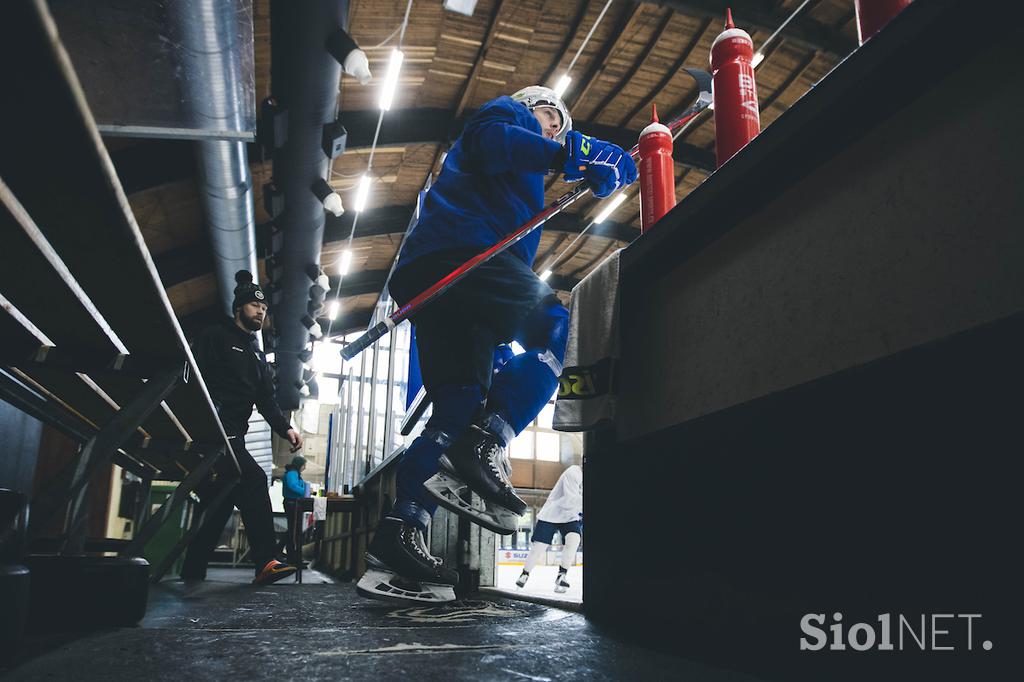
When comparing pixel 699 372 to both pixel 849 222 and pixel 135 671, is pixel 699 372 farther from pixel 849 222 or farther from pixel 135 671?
pixel 135 671

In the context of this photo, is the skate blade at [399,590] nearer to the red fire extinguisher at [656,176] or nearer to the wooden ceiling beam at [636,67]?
the red fire extinguisher at [656,176]

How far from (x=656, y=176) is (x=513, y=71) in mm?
6372

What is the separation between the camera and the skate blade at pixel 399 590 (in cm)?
186

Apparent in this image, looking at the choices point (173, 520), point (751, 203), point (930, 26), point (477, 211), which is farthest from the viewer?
point (173, 520)

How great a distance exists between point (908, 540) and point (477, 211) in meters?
1.67

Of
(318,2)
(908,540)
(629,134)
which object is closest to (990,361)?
(908,540)

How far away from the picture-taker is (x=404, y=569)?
6.06 feet

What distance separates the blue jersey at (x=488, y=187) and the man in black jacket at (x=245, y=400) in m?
1.53

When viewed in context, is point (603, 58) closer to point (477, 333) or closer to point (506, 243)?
point (506, 243)

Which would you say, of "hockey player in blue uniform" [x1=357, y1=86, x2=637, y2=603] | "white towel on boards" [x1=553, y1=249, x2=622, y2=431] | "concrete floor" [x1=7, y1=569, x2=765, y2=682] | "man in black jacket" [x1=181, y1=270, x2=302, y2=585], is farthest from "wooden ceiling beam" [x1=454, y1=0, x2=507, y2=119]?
"concrete floor" [x1=7, y1=569, x2=765, y2=682]

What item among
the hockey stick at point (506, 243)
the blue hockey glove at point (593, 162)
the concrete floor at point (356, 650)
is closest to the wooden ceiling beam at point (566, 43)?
the hockey stick at point (506, 243)

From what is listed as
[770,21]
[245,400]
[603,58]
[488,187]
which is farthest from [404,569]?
[603,58]

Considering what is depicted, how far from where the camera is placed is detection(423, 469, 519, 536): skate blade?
6.05ft

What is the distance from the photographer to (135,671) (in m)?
0.93
